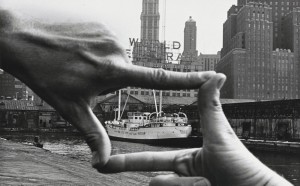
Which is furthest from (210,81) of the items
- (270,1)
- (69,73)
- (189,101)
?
(270,1)

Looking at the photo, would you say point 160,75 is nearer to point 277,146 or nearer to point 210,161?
point 210,161

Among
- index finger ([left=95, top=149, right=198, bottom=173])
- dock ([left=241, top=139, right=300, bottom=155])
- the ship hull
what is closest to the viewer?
index finger ([left=95, top=149, right=198, bottom=173])

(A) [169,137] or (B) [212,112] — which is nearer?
(B) [212,112]

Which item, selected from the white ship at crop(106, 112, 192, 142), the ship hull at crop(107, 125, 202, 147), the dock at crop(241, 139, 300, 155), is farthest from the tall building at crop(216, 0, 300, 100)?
the dock at crop(241, 139, 300, 155)

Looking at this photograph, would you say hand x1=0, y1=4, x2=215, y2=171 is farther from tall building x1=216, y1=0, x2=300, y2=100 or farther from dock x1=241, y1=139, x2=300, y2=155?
tall building x1=216, y1=0, x2=300, y2=100

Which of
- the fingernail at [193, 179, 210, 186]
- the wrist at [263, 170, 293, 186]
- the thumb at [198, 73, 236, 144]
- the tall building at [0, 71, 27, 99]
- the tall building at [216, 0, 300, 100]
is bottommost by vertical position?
the fingernail at [193, 179, 210, 186]

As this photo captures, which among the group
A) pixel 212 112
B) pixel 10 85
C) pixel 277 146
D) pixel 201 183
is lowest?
pixel 277 146

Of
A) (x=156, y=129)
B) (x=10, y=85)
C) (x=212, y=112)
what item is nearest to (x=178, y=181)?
(x=212, y=112)
